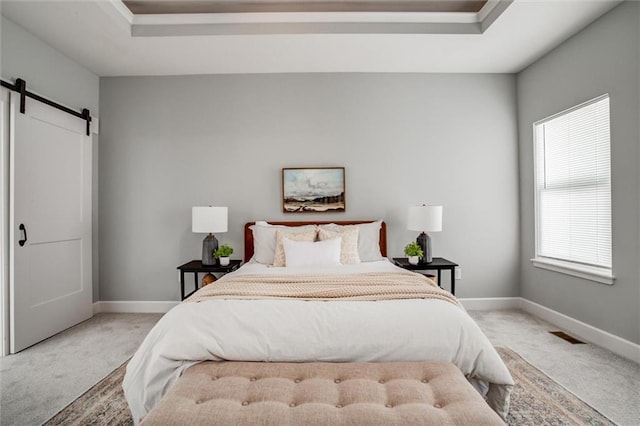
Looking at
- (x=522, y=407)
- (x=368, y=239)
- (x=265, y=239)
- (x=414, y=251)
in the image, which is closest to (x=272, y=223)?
(x=265, y=239)

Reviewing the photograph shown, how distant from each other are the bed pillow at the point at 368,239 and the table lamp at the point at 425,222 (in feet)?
1.24

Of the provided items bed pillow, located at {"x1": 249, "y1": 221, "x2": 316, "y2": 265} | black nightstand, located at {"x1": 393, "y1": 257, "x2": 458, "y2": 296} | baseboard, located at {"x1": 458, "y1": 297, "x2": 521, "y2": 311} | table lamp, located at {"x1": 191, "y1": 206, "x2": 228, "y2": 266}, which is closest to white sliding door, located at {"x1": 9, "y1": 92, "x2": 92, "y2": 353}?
table lamp, located at {"x1": 191, "y1": 206, "x2": 228, "y2": 266}

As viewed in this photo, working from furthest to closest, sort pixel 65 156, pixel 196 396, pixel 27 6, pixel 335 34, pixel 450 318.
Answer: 1. pixel 65 156
2. pixel 335 34
3. pixel 27 6
4. pixel 450 318
5. pixel 196 396

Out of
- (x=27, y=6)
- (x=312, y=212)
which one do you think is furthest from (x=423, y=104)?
(x=27, y=6)

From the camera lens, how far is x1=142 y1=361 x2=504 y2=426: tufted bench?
1290 millimetres

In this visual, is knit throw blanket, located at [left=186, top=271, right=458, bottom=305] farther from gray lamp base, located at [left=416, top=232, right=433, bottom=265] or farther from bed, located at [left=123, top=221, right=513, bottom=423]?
gray lamp base, located at [left=416, top=232, right=433, bottom=265]

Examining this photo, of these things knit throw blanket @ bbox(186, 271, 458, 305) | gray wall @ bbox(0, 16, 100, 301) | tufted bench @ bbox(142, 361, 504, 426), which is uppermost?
gray wall @ bbox(0, 16, 100, 301)

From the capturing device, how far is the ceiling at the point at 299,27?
2.97 m

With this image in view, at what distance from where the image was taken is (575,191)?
3.43 m

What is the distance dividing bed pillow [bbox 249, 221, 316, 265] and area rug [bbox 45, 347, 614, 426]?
1.62 m

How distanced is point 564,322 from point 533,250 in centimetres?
84

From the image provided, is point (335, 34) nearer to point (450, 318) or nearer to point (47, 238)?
point (450, 318)

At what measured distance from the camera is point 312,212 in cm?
421

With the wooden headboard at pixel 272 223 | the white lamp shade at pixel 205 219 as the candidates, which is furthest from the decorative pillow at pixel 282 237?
the white lamp shade at pixel 205 219
